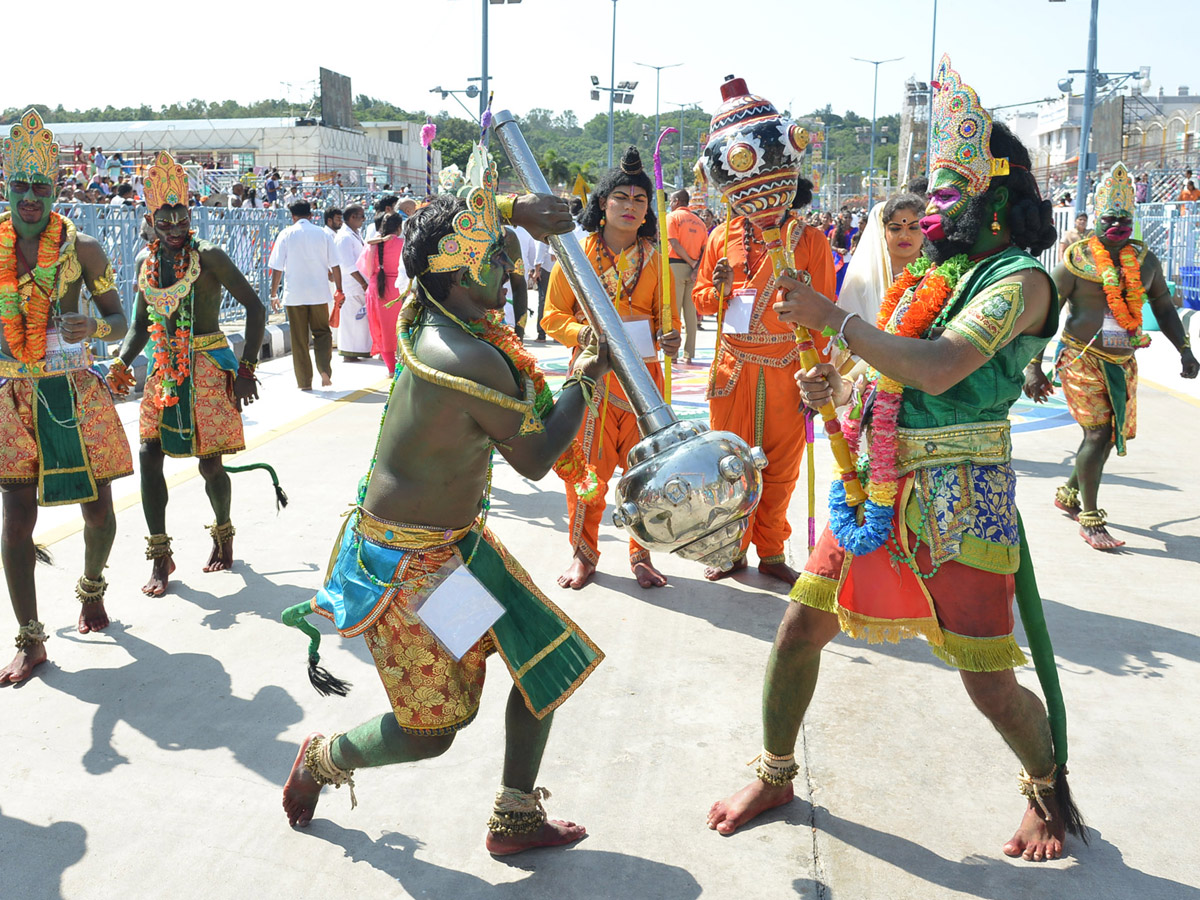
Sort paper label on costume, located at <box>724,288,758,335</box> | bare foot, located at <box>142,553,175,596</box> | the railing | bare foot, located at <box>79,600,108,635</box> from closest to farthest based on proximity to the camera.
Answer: bare foot, located at <box>79,600,108,635</box> < bare foot, located at <box>142,553,175,596</box> < paper label on costume, located at <box>724,288,758,335</box> < the railing

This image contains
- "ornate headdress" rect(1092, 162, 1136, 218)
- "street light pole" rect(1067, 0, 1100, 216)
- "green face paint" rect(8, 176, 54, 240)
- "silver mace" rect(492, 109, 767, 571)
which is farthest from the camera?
"street light pole" rect(1067, 0, 1100, 216)

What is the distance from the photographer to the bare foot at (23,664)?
170 inches

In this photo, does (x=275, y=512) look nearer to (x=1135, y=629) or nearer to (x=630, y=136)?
(x=1135, y=629)

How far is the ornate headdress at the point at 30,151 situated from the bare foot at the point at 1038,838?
457 cm

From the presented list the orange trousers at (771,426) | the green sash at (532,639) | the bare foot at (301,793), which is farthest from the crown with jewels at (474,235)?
the orange trousers at (771,426)

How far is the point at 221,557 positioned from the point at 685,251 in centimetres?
703

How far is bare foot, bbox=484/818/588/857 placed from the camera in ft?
10.3

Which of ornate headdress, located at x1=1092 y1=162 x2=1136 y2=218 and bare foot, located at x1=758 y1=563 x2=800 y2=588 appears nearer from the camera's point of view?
bare foot, located at x1=758 y1=563 x2=800 y2=588

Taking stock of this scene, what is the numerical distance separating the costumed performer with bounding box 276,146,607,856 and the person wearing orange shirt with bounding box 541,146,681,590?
249cm

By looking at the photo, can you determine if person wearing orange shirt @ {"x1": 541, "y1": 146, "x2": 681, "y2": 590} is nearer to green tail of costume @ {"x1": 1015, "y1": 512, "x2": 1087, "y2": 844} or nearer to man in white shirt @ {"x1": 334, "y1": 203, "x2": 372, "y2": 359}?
green tail of costume @ {"x1": 1015, "y1": 512, "x2": 1087, "y2": 844}

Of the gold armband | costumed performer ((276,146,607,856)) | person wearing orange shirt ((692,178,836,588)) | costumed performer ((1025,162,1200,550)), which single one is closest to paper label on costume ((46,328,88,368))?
the gold armband

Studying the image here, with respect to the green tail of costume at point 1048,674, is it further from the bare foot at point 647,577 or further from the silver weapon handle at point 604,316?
the bare foot at point 647,577

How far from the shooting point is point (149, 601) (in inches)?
208

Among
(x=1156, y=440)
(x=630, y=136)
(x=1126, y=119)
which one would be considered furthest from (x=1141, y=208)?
(x=630, y=136)
